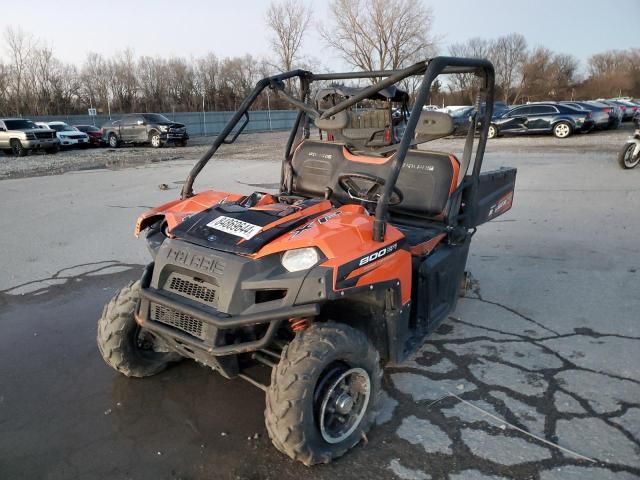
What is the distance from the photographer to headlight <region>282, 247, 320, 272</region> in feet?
7.79

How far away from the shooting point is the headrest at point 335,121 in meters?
3.20

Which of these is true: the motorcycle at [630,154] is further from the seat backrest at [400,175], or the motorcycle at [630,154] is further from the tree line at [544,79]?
the tree line at [544,79]

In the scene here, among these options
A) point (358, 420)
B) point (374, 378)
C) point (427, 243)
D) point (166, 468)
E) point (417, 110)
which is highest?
point (417, 110)

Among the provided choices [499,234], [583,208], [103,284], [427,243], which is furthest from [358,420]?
[583,208]

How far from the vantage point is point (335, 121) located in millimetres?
3234

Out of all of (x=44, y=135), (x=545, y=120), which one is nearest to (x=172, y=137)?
(x=44, y=135)

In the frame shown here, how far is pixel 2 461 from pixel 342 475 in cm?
163

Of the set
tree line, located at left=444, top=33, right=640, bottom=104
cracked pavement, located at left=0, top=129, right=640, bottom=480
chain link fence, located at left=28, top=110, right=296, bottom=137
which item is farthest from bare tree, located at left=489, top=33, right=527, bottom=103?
cracked pavement, located at left=0, top=129, right=640, bottom=480

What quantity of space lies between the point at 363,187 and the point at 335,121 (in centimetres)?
65

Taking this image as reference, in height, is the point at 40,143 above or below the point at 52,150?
above

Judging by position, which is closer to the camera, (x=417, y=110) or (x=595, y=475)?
(x=595, y=475)

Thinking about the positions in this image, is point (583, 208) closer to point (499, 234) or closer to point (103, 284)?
point (499, 234)

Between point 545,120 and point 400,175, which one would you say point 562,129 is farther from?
point 400,175

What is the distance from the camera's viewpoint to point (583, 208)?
763 cm
